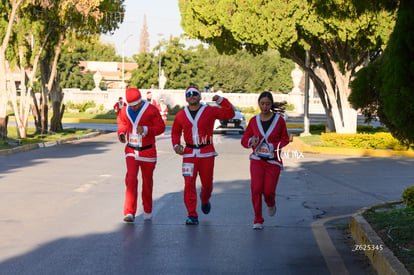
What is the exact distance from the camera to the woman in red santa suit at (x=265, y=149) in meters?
10.3

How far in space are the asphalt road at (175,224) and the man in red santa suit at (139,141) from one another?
36 centimetres

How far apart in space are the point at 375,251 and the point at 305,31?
2068 centimetres

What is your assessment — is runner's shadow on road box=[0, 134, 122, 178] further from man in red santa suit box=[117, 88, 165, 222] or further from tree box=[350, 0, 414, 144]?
tree box=[350, 0, 414, 144]

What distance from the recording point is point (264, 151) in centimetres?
1039

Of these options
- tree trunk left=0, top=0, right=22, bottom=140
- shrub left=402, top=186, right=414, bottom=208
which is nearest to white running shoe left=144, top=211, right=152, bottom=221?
shrub left=402, top=186, right=414, bottom=208

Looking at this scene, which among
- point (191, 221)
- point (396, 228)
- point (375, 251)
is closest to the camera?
point (375, 251)

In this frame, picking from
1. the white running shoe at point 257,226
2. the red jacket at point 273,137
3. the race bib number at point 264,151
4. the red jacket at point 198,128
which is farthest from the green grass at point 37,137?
the white running shoe at point 257,226

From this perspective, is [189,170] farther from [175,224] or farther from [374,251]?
[374,251]

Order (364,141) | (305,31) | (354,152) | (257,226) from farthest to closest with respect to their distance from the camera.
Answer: (305,31), (364,141), (354,152), (257,226)

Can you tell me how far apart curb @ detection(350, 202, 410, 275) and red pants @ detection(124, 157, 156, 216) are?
9.13 ft

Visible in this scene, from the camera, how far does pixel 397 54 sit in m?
8.61

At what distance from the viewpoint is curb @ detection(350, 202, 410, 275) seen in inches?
279

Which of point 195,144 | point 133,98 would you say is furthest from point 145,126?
point 195,144

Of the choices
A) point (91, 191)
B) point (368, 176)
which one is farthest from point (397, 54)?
point (368, 176)
